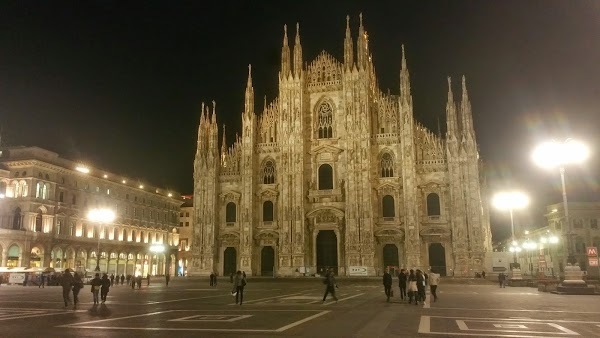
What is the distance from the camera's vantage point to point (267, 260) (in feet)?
186

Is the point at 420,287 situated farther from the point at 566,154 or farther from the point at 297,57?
the point at 297,57

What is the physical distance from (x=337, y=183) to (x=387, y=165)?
18.8 ft

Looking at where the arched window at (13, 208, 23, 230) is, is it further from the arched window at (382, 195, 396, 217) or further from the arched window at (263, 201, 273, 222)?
the arched window at (382, 195, 396, 217)

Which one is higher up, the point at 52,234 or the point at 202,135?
the point at 202,135

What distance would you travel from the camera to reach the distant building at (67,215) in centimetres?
5750

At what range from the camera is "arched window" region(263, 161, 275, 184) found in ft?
191

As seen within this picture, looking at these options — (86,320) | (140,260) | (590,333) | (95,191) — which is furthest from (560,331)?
(140,260)

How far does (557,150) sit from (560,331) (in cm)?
1767

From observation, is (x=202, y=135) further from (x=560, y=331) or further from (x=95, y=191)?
(x=560, y=331)

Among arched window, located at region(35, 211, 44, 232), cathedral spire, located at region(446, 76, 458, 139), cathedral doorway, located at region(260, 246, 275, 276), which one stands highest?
cathedral spire, located at region(446, 76, 458, 139)

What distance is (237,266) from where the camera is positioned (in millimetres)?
56969

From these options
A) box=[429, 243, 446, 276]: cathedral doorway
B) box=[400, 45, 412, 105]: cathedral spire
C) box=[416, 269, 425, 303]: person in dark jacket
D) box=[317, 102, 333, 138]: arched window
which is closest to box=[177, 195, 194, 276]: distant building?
box=[317, 102, 333, 138]: arched window

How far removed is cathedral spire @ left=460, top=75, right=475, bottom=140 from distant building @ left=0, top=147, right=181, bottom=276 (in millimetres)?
37637

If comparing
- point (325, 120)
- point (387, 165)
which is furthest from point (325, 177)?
point (387, 165)
